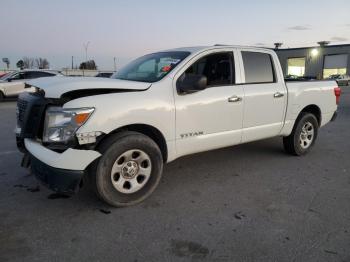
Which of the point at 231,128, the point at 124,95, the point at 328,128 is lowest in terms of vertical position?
the point at 328,128

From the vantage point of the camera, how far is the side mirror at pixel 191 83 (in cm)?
366

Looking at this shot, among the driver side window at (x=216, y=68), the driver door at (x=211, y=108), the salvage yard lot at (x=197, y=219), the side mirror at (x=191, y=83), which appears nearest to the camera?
the salvage yard lot at (x=197, y=219)

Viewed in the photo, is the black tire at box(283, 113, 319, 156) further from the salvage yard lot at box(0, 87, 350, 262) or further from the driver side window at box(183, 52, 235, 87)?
the driver side window at box(183, 52, 235, 87)

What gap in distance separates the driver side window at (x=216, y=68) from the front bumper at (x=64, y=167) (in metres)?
1.85

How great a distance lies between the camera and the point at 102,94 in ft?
10.8

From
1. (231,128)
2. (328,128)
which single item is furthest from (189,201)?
(328,128)

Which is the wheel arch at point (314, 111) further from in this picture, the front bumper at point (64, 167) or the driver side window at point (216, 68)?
the front bumper at point (64, 167)

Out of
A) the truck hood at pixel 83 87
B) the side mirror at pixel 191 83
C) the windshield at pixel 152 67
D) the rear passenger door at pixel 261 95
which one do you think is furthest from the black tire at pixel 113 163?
the rear passenger door at pixel 261 95

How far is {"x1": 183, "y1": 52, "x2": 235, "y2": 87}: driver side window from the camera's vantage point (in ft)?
13.9

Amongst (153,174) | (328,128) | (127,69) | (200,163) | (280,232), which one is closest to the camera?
(280,232)

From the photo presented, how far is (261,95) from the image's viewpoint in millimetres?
4699

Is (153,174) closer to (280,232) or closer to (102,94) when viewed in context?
(102,94)

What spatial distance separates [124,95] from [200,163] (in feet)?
7.21

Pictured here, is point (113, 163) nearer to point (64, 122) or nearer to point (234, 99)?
point (64, 122)
